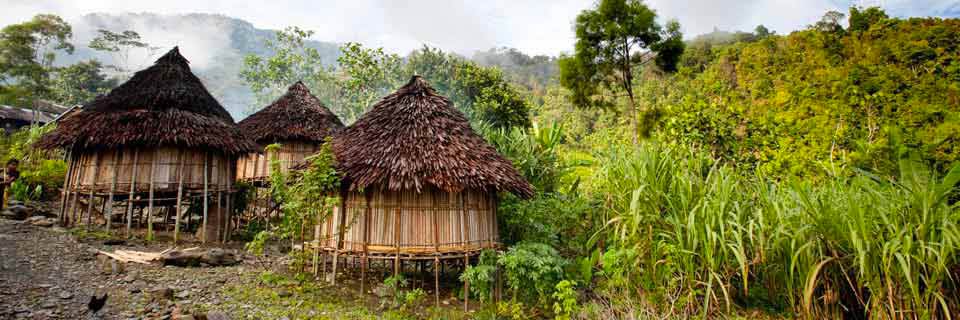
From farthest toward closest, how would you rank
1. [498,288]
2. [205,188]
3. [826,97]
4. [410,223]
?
[826,97] → [205,188] → [498,288] → [410,223]

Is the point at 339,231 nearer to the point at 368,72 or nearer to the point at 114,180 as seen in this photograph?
the point at 114,180

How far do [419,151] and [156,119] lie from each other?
6599mm

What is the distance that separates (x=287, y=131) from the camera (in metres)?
12.9

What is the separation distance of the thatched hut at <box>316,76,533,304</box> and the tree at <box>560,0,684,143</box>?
6.16 meters

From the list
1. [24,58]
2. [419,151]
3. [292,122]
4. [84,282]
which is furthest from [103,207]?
[24,58]

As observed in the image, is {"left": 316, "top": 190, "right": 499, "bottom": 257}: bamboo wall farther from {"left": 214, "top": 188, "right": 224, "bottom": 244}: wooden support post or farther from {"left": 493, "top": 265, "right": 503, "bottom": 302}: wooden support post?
{"left": 214, "top": 188, "right": 224, "bottom": 244}: wooden support post

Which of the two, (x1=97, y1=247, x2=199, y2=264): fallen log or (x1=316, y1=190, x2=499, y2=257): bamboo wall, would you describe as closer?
(x1=316, y1=190, x2=499, y2=257): bamboo wall

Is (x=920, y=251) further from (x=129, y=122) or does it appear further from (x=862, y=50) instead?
(x=862, y=50)

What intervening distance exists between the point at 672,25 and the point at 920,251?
9.97m

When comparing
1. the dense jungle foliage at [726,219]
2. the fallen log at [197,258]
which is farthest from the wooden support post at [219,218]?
the dense jungle foliage at [726,219]

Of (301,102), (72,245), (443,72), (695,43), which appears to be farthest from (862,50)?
(72,245)

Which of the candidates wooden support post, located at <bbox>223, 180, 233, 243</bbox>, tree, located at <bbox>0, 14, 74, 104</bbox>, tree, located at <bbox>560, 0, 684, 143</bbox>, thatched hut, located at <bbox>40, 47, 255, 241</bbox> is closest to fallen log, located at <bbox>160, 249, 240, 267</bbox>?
thatched hut, located at <bbox>40, 47, 255, 241</bbox>

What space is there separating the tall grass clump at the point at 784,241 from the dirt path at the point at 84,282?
573 centimetres

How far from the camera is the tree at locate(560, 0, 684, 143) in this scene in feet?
40.1
